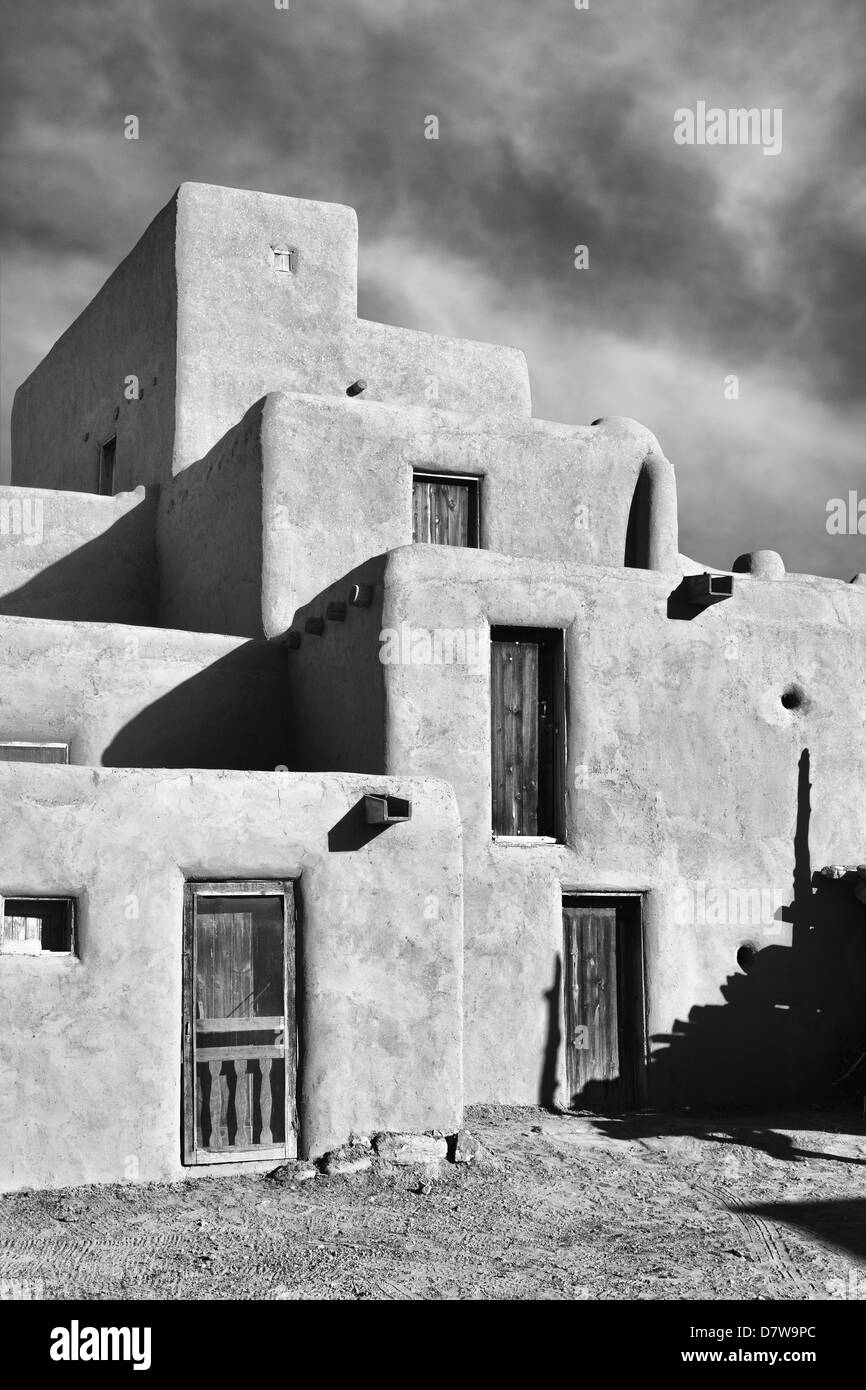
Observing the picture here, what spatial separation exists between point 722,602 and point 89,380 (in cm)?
1113

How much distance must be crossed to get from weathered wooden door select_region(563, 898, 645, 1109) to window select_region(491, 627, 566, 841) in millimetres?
964

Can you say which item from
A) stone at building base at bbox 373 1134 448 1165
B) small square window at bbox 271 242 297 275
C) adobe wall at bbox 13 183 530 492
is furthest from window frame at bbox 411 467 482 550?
stone at building base at bbox 373 1134 448 1165

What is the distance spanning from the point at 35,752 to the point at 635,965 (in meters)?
6.36

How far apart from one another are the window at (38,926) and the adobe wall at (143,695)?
426 centimetres

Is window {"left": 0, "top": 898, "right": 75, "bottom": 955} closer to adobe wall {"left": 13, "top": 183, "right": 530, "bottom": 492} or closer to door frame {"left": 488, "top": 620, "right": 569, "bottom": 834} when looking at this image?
door frame {"left": 488, "top": 620, "right": 569, "bottom": 834}

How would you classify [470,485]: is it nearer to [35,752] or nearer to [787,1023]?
[35,752]

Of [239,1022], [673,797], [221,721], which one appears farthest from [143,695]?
[673,797]

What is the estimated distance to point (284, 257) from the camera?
63.3ft

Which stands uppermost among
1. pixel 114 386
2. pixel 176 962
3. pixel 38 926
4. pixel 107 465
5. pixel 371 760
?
pixel 114 386

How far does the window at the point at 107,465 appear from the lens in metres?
20.9

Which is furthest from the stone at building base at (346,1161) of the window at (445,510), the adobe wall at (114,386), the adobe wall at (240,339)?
the adobe wall at (114,386)

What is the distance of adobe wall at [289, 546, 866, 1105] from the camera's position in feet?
45.0

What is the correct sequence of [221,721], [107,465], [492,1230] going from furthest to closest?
[107,465] → [221,721] → [492,1230]
